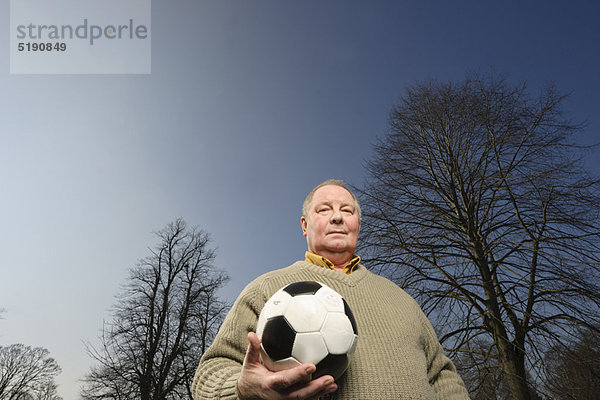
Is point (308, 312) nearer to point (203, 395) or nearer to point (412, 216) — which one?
point (203, 395)

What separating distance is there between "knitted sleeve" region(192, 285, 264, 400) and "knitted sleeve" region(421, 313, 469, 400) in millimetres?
1259

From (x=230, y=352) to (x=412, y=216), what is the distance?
734cm

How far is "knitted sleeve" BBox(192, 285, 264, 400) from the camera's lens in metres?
1.88

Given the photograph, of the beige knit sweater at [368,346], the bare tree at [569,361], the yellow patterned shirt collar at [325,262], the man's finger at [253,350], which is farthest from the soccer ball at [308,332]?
the bare tree at [569,361]

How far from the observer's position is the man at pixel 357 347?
162 cm

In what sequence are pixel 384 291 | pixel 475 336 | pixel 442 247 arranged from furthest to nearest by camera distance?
pixel 442 247 → pixel 475 336 → pixel 384 291

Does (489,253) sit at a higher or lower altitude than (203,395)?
higher

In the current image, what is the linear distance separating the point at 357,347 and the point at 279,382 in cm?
68

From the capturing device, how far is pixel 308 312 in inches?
70.2

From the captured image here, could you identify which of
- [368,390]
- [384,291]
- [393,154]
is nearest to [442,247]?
[393,154]

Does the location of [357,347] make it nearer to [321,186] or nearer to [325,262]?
[325,262]

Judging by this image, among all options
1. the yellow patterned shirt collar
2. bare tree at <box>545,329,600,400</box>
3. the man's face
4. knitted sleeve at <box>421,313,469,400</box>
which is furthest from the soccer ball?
bare tree at <box>545,329,600,400</box>

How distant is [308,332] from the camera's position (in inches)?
68.2

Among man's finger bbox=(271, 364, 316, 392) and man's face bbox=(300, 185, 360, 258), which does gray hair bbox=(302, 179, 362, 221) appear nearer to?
man's face bbox=(300, 185, 360, 258)
